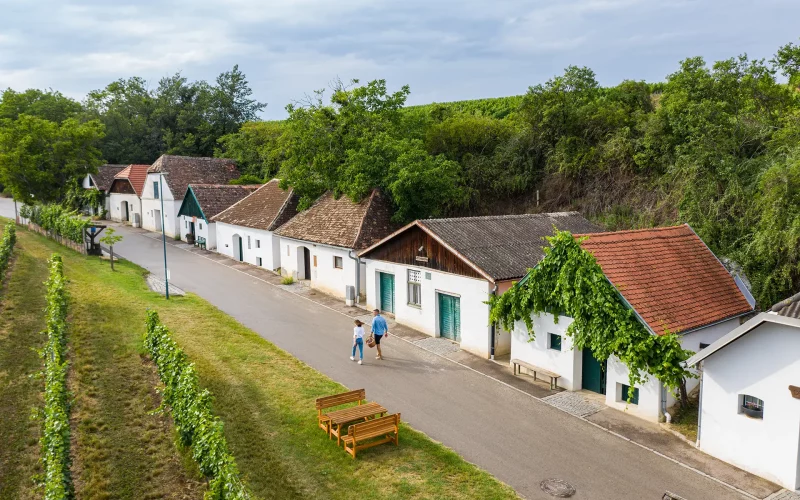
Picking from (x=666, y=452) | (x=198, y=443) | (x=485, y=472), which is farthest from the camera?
(x=666, y=452)

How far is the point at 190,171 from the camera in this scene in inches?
1884

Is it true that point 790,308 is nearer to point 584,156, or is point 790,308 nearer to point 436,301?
point 436,301

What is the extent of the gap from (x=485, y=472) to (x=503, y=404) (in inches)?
141

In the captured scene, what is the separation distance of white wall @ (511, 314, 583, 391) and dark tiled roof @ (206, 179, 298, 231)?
62.3ft

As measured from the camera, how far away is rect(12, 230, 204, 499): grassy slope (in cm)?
1096

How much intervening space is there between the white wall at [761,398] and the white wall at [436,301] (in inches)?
284

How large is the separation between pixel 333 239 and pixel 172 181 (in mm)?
24585

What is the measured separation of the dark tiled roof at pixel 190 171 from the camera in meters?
45.6

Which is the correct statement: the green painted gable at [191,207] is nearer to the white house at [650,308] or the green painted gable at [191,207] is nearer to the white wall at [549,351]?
the white wall at [549,351]

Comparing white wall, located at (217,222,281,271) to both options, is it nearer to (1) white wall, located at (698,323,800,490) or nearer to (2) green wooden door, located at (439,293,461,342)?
(2) green wooden door, located at (439,293,461,342)

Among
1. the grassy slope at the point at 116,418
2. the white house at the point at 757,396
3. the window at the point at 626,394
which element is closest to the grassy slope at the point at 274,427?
the grassy slope at the point at 116,418

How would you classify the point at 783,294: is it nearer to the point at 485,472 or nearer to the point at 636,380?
the point at 636,380

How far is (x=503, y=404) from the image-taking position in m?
15.0

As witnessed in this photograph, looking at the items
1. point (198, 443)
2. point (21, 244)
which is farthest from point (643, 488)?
point (21, 244)
